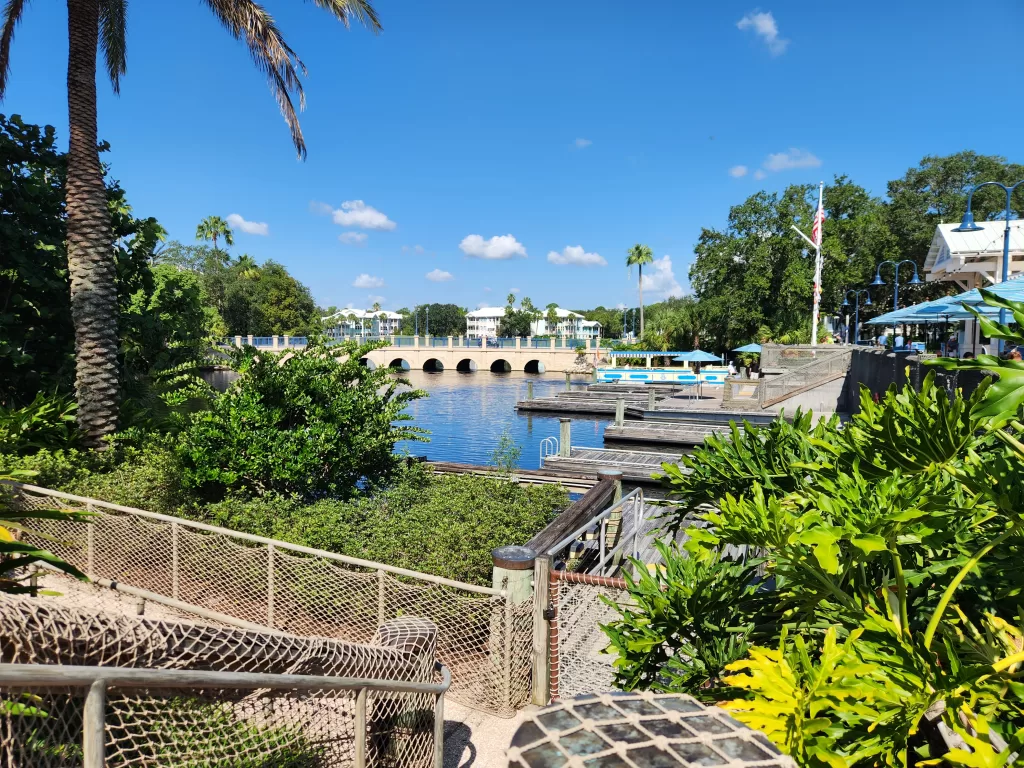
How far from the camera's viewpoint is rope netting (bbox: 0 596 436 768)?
1.75 metres

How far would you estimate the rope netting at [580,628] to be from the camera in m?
5.39

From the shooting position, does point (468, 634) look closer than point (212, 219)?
Yes

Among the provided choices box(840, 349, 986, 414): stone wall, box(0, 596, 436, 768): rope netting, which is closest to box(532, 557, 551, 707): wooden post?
box(0, 596, 436, 768): rope netting

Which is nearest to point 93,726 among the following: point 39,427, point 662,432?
point 39,427

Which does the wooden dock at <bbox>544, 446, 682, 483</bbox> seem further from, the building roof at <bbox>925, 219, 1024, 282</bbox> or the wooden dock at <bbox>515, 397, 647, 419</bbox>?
the building roof at <bbox>925, 219, 1024, 282</bbox>

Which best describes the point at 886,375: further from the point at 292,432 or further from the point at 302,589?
the point at 302,589

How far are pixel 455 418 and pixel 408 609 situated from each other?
30.6 meters

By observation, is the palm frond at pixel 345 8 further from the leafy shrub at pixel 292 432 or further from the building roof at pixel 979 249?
the building roof at pixel 979 249

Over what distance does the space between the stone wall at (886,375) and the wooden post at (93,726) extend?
12.8 meters

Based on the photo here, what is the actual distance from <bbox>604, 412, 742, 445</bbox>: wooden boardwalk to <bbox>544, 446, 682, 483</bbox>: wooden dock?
1238 millimetres

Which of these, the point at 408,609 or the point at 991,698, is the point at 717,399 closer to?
the point at 408,609

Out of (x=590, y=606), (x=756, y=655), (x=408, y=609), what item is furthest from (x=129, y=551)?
(x=756, y=655)

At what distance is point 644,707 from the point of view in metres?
1.61

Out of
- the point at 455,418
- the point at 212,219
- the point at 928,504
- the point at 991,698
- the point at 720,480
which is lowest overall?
the point at 455,418
